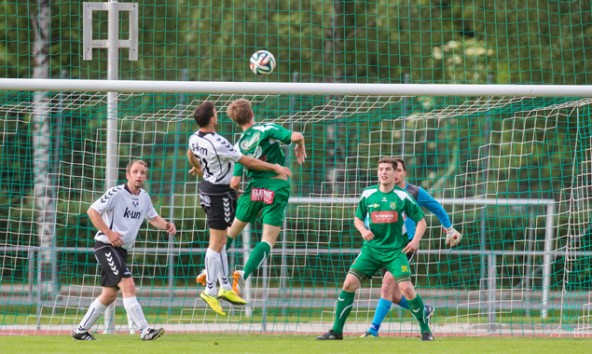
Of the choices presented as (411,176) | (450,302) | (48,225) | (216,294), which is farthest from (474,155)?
(216,294)

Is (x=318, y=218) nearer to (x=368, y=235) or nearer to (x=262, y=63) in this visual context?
(x=262, y=63)

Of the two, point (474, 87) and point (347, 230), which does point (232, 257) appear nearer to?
point (347, 230)

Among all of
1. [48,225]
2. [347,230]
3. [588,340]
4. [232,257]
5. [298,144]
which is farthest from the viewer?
[48,225]

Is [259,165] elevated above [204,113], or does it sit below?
below

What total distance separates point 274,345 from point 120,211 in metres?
2.04

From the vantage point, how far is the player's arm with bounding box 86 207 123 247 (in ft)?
35.0

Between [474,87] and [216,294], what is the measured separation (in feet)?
11.8

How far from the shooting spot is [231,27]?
73.2 feet

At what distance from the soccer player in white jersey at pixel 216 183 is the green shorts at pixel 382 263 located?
1138 mm

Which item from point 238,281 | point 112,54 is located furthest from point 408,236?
point 112,54

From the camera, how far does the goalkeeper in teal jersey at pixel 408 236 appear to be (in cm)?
1186

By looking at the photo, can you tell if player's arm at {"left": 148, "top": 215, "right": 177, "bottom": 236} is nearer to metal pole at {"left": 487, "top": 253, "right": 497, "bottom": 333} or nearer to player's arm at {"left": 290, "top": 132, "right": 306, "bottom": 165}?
player's arm at {"left": 290, "top": 132, "right": 306, "bottom": 165}

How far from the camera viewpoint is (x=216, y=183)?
36.2ft

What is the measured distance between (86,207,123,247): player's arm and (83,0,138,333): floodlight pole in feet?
6.41
